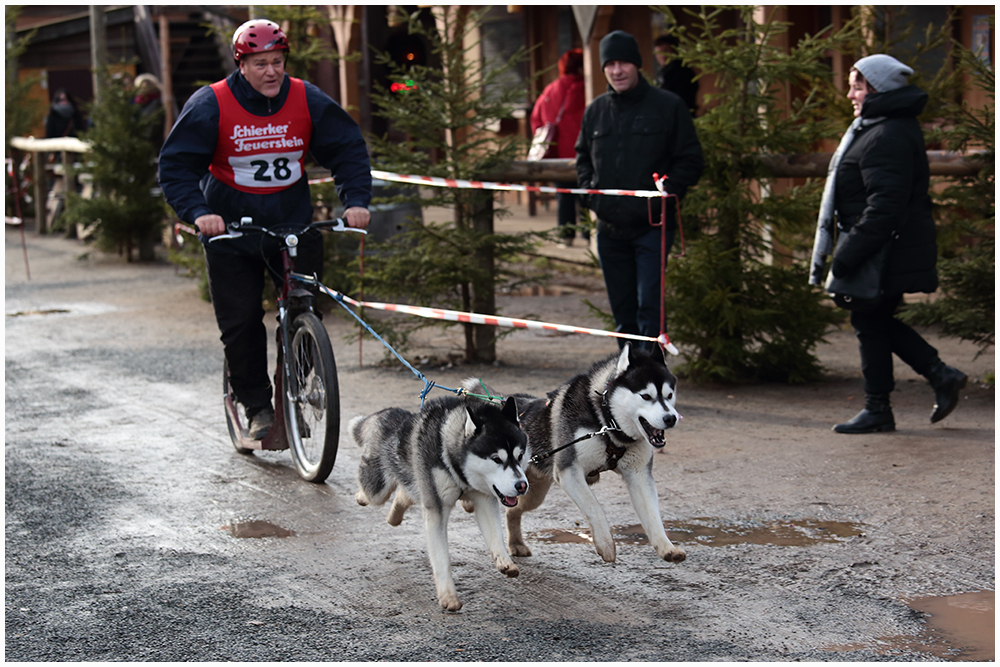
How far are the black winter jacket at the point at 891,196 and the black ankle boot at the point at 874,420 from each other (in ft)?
2.13

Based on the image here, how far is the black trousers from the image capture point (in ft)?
18.2

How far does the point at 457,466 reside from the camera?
3.74m

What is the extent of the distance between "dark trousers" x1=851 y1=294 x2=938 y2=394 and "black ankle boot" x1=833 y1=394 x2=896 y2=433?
5 cm

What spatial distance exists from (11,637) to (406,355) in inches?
204

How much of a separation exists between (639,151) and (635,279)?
82cm

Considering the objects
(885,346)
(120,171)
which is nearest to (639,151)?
(885,346)

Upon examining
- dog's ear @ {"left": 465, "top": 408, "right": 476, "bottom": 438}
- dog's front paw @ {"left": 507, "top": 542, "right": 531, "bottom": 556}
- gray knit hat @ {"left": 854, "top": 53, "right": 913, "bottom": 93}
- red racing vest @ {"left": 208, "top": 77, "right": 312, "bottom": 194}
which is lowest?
dog's front paw @ {"left": 507, "top": 542, "right": 531, "bottom": 556}

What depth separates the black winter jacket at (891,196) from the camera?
5.88 m

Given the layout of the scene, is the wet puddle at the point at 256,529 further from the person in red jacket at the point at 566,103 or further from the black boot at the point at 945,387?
the person in red jacket at the point at 566,103

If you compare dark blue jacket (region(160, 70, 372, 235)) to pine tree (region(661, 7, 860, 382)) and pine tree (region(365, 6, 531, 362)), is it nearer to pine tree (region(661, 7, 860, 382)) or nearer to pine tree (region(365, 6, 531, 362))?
pine tree (region(365, 6, 531, 362))

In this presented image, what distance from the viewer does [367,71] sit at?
2192cm

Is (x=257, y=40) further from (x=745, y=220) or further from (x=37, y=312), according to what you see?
(x=37, y=312)

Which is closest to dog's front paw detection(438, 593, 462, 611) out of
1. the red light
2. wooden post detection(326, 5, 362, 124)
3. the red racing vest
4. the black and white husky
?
the black and white husky

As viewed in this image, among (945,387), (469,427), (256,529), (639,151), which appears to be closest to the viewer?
(469,427)
